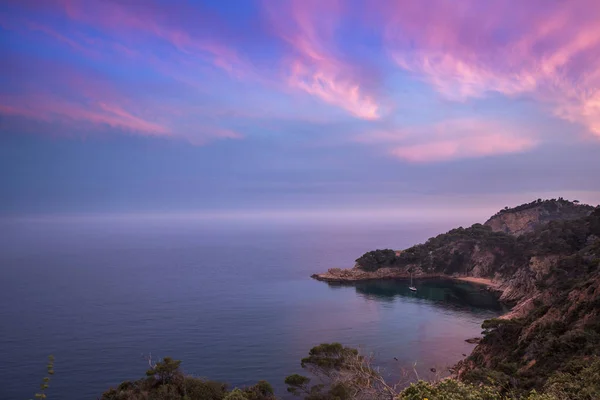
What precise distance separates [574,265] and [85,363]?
66352 mm

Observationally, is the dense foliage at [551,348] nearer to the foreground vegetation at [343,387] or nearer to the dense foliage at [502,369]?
the dense foliage at [502,369]

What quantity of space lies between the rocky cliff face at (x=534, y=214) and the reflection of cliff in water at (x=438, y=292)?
55645mm

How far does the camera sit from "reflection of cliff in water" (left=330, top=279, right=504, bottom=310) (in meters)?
73.2

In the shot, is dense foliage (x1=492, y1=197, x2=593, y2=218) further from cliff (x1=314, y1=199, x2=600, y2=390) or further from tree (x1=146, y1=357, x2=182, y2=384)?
tree (x1=146, y1=357, x2=182, y2=384)

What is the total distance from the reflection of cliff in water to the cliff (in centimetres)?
407

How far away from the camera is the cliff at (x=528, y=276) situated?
2669cm

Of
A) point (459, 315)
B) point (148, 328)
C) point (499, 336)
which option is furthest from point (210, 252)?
point (499, 336)

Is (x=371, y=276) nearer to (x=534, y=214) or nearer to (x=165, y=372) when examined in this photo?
(x=534, y=214)

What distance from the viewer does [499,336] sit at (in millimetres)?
37125

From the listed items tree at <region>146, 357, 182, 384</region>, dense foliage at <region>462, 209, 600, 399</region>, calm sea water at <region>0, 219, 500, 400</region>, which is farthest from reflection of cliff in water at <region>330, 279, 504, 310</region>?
tree at <region>146, 357, 182, 384</region>

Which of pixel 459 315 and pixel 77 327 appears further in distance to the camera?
pixel 459 315

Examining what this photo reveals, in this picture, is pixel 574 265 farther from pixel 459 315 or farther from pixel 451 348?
pixel 451 348

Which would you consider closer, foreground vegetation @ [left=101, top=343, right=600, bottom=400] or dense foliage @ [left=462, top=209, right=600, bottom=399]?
foreground vegetation @ [left=101, top=343, right=600, bottom=400]

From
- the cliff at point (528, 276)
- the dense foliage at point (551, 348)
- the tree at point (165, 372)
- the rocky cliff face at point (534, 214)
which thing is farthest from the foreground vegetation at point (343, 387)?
the rocky cliff face at point (534, 214)
